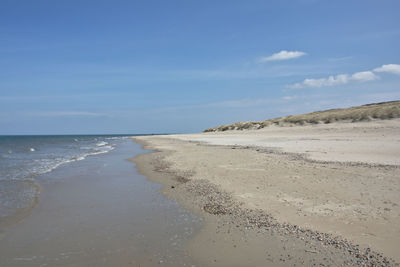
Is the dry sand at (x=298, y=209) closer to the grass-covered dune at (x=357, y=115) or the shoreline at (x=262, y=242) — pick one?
the shoreline at (x=262, y=242)

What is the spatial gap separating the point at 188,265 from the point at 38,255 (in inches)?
125

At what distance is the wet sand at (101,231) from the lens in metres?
5.21

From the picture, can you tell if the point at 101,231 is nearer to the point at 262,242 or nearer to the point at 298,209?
the point at 262,242

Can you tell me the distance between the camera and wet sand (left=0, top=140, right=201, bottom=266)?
521 centimetres

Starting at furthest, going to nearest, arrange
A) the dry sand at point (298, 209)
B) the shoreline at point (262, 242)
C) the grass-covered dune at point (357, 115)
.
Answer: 1. the grass-covered dune at point (357, 115)
2. the dry sand at point (298, 209)
3. the shoreline at point (262, 242)

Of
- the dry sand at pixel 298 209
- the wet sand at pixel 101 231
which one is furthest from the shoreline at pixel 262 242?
the wet sand at pixel 101 231

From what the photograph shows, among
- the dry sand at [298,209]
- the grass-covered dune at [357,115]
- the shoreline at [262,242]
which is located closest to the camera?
the shoreline at [262,242]

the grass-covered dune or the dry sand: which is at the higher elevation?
the grass-covered dune

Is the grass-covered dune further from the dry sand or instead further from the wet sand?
the wet sand

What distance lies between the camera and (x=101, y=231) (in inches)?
260

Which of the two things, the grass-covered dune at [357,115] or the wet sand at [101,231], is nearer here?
the wet sand at [101,231]

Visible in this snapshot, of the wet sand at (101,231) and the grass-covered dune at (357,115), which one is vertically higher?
the grass-covered dune at (357,115)

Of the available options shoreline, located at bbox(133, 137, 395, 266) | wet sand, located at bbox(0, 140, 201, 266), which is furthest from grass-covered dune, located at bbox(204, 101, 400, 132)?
wet sand, located at bbox(0, 140, 201, 266)

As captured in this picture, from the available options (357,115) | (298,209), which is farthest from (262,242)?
(357,115)
